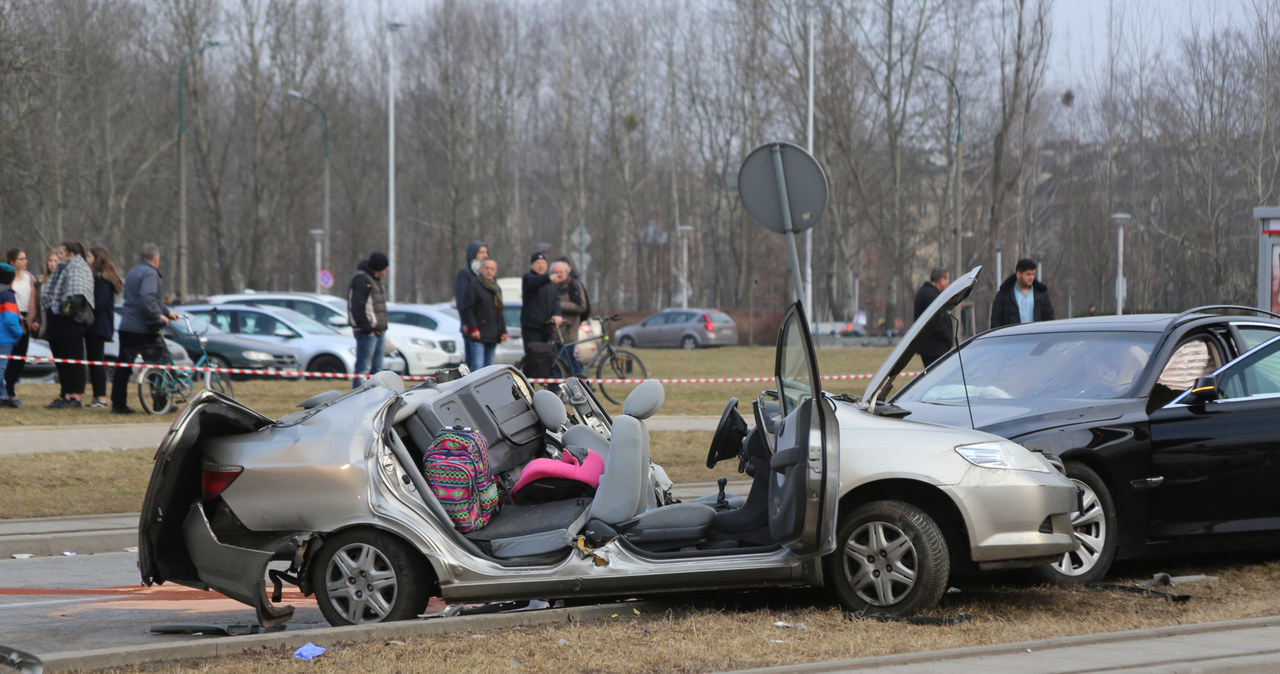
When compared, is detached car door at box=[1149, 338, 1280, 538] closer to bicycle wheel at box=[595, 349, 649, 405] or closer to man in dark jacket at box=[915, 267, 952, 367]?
man in dark jacket at box=[915, 267, 952, 367]

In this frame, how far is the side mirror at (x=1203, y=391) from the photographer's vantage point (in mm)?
7152

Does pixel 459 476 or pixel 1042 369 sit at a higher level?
pixel 1042 369

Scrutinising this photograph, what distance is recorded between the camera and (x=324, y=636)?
5.58 metres

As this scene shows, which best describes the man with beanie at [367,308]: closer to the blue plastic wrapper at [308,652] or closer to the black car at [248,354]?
the black car at [248,354]

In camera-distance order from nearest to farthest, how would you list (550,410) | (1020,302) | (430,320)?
(550,410) → (1020,302) → (430,320)

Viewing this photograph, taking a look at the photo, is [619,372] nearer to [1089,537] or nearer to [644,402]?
[1089,537]

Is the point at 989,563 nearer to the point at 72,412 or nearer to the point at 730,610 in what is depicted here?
the point at 730,610

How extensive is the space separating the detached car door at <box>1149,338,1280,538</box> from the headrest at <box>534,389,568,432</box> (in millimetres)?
3230

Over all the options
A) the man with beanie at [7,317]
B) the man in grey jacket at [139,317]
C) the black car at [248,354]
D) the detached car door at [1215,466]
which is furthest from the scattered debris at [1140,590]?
the black car at [248,354]

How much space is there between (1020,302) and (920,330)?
7640 millimetres

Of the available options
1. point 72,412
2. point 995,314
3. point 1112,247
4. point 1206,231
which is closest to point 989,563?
point 995,314

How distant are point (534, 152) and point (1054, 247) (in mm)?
27277

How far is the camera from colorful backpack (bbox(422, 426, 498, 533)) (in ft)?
20.5

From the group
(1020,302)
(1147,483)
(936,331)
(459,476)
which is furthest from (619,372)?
(459,476)
